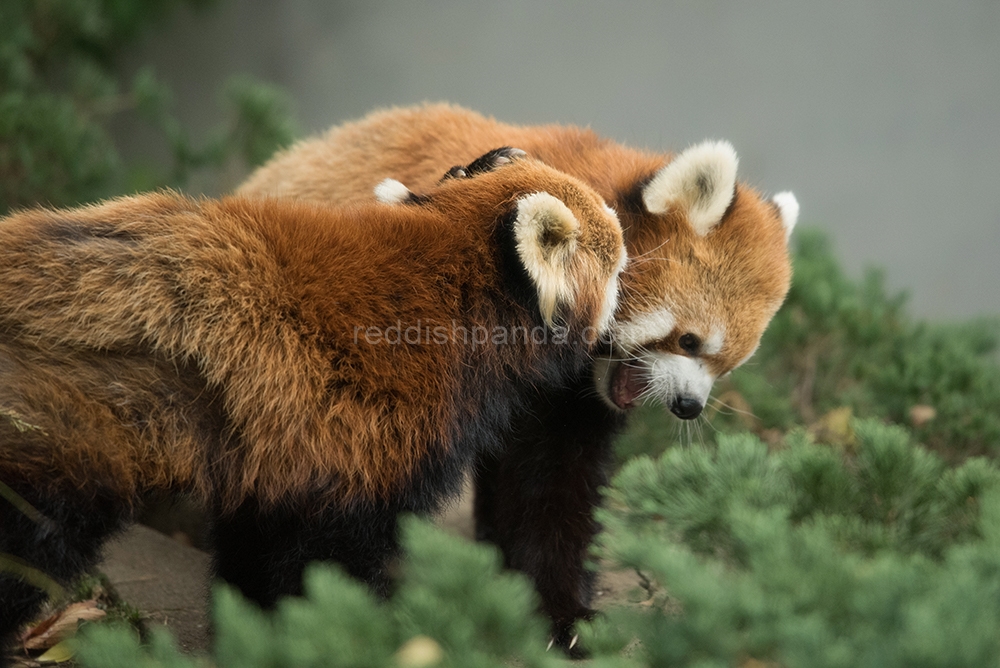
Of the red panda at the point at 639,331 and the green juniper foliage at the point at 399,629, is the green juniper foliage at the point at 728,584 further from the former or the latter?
the red panda at the point at 639,331

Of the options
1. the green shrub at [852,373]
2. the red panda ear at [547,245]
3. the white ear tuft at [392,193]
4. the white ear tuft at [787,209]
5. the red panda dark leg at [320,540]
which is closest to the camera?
the red panda dark leg at [320,540]

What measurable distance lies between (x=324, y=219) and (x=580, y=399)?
3.32 ft

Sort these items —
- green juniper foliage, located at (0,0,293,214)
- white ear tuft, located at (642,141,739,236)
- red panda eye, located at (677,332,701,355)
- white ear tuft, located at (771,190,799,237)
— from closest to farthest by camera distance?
white ear tuft, located at (642,141,739,236) → red panda eye, located at (677,332,701,355) → white ear tuft, located at (771,190,799,237) → green juniper foliage, located at (0,0,293,214)

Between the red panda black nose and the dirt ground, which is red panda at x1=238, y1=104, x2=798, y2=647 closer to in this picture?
the red panda black nose

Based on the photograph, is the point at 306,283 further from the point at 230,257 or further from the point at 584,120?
the point at 584,120

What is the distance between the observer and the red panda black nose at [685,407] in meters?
2.72

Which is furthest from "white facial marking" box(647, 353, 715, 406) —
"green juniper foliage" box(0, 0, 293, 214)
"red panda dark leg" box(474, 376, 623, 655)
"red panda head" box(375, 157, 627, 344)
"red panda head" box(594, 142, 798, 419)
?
"green juniper foliage" box(0, 0, 293, 214)

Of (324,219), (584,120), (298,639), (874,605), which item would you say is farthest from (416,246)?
→ (584,120)

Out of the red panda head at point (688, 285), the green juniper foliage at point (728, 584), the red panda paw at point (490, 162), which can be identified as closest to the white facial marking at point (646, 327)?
the red panda head at point (688, 285)

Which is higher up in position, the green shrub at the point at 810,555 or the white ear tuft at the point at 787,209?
the white ear tuft at the point at 787,209

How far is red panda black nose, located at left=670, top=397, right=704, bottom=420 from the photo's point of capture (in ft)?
8.93

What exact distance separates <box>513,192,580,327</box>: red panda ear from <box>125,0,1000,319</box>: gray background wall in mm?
2778

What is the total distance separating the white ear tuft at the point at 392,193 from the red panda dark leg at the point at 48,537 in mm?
1049

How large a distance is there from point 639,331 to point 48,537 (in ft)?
5.27
